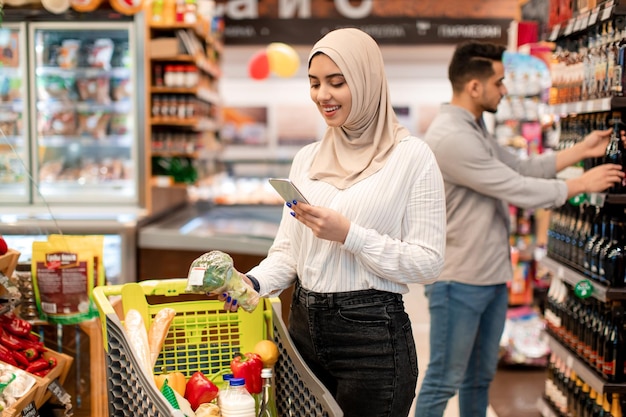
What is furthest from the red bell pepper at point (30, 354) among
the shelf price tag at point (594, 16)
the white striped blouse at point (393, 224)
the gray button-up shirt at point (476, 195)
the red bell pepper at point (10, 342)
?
the shelf price tag at point (594, 16)

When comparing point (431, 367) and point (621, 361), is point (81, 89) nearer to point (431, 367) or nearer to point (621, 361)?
point (431, 367)

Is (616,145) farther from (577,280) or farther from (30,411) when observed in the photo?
(30,411)

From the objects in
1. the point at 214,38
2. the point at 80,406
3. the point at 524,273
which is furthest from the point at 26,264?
the point at 214,38

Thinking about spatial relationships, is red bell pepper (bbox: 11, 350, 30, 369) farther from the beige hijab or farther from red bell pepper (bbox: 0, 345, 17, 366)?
the beige hijab

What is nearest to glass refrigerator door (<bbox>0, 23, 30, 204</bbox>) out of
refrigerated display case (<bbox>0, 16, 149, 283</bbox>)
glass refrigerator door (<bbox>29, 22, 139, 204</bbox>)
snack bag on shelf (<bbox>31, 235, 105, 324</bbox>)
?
refrigerated display case (<bbox>0, 16, 149, 283</bbox>)

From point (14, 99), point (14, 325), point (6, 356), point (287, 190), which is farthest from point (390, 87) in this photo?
point (287, 190)

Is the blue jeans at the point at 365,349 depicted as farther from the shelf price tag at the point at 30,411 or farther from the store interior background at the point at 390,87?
the store interior background at the point at 390,87

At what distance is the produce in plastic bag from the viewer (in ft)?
6.57

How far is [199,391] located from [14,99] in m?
4.42

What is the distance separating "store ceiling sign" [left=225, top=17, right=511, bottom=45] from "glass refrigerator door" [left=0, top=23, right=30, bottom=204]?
3274 millimetres

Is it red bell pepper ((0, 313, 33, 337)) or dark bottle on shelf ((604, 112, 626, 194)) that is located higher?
dark bottle on shelf ((604, 112, 626, 194))

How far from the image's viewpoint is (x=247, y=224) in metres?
6.35

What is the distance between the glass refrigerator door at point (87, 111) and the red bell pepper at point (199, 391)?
3.93 m

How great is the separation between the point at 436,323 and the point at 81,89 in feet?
12.2
